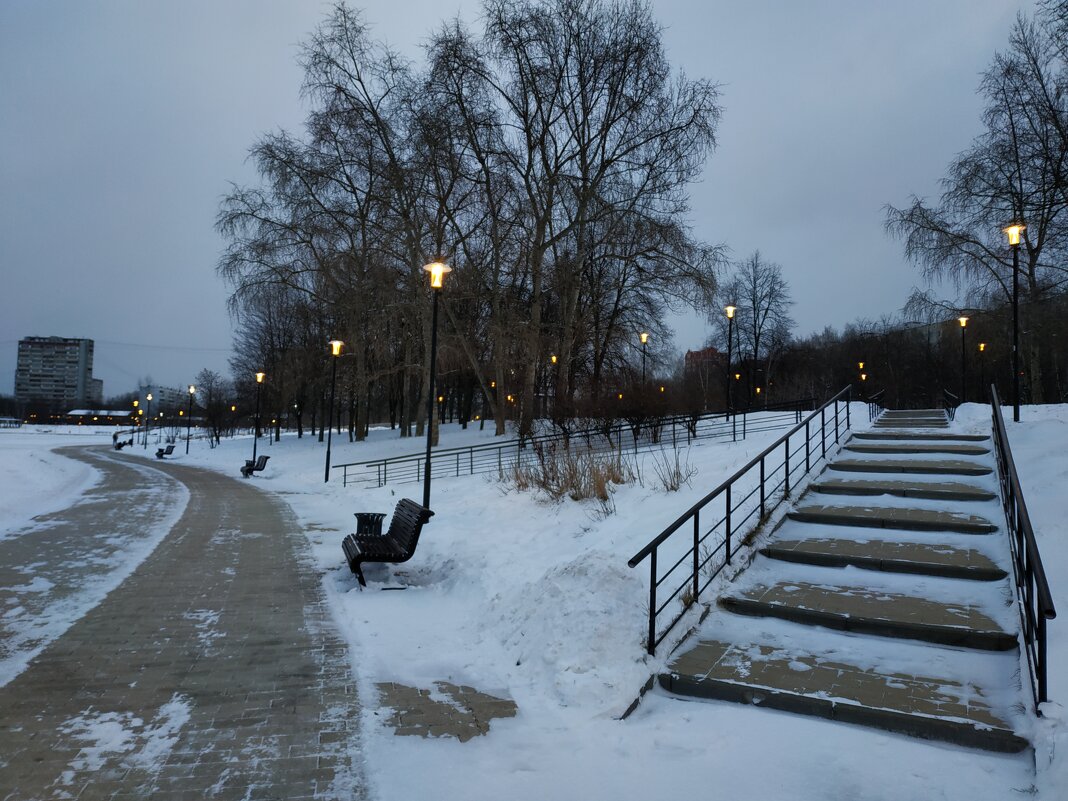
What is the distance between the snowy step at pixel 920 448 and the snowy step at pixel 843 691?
7004mm

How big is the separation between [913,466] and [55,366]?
716ft

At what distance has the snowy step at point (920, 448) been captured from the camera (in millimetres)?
10000

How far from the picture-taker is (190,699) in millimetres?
4414

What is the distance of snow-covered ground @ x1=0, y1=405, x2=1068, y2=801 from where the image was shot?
3.35 m

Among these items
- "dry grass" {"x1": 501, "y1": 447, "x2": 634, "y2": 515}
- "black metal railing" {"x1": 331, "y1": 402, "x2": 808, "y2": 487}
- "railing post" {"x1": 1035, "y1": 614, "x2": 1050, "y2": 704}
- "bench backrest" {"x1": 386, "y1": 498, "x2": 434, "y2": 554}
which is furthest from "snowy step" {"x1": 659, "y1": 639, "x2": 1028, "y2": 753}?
"black metal railing" {"x1": 331, "y1": 402, "x2": 808, "y2": 487}

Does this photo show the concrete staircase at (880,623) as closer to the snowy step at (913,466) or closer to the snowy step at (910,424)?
the snowy step at (913,466)

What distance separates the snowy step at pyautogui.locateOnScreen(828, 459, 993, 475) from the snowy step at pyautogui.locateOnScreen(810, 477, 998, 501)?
56 cm

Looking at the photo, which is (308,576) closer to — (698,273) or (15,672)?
(15,672)

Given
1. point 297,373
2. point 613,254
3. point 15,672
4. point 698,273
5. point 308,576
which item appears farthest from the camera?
point 297,373

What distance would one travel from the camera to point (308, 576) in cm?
812

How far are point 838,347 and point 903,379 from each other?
1471 centimetres

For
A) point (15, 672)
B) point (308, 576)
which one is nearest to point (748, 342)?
point (308, 576)

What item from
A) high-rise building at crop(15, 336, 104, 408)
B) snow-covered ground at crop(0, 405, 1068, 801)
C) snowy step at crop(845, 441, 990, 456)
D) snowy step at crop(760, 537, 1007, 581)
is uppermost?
high-rise building at crop(15, 336, 104, 408)

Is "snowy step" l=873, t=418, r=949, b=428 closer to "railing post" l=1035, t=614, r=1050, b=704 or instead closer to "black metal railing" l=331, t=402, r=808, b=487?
"black metal railing" l=331, t=402, r=808, b=487
